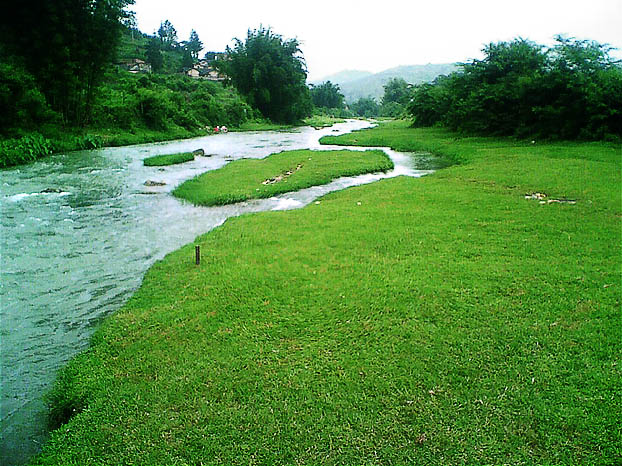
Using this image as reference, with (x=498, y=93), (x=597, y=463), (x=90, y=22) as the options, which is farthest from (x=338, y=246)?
(x=90, y=22)

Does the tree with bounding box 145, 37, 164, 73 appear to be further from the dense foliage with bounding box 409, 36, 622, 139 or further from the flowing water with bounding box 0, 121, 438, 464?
the flowing water with bounding box 0, 121, 438, 464

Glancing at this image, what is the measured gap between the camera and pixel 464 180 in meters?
13.1

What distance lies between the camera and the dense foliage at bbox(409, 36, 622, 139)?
18.1m

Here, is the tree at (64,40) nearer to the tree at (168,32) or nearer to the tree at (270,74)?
the tree at (270,74)

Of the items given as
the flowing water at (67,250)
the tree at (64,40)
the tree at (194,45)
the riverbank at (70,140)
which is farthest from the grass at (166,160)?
the tree at (194,45)

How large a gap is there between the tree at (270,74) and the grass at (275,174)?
38238mm

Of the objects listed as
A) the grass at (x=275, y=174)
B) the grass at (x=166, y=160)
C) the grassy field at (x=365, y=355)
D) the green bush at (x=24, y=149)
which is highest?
the green bush at (x=24, y=149)

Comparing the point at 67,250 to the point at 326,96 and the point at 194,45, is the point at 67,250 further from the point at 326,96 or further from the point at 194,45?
the point at 326,96

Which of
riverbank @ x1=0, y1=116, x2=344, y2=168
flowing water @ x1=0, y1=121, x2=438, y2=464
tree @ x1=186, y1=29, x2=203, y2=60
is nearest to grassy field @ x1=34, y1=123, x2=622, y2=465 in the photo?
flowing water @ x1=0, y1=121, x2=438, y2=464

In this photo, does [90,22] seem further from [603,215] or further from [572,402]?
[572,402]

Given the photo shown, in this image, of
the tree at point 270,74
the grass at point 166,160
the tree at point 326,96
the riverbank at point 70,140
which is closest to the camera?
the riverbank at point 70,140

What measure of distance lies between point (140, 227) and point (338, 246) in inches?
200

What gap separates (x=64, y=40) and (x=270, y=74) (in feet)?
120

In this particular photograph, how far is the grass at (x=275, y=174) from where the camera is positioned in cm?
1326
